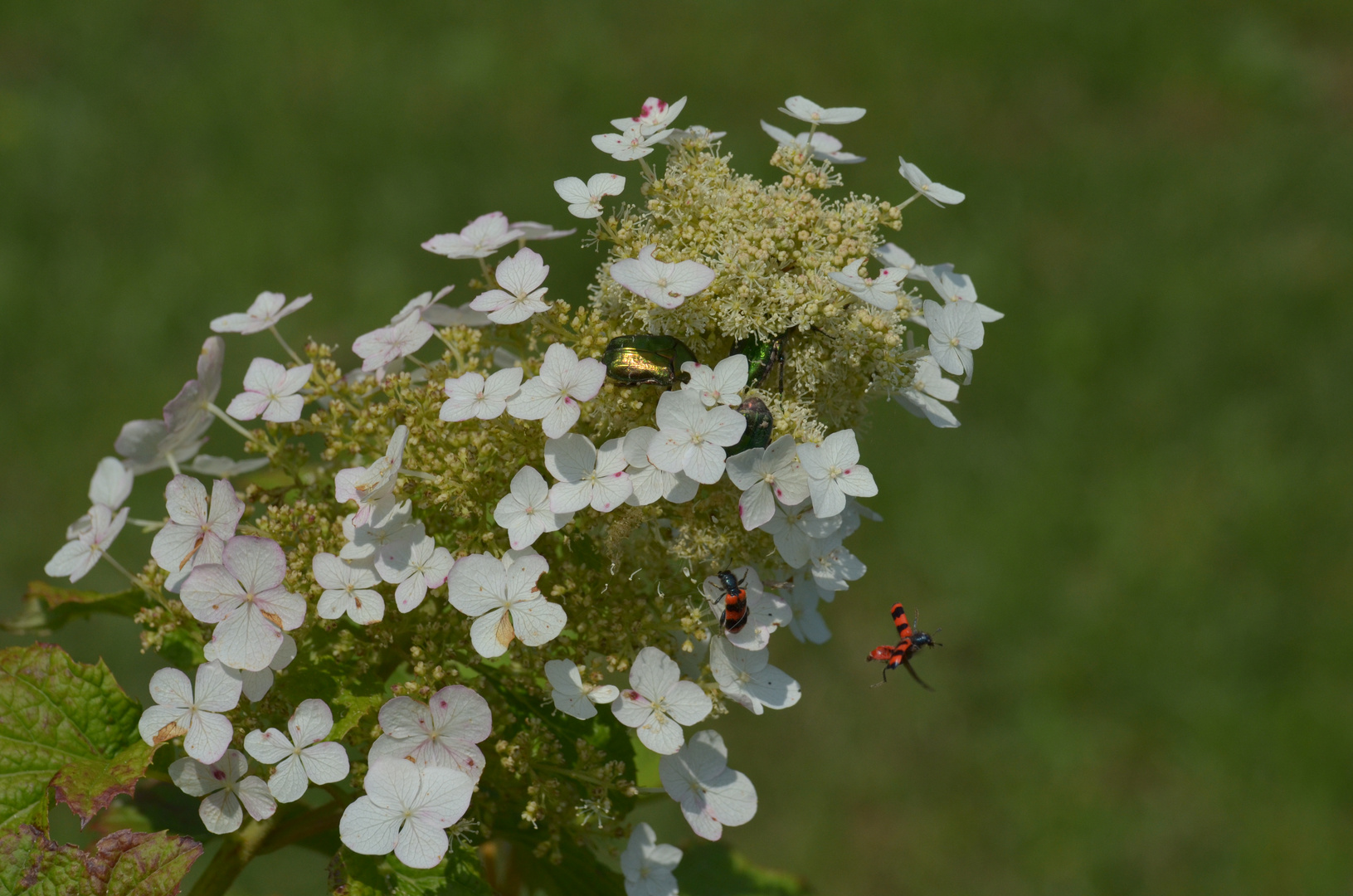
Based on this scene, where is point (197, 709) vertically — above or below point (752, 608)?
below

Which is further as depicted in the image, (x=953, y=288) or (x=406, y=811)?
(x=953, y=288)

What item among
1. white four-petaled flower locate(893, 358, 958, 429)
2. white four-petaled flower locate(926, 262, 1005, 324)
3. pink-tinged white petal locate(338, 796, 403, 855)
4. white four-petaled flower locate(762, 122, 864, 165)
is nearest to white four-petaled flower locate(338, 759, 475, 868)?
pink-tinged white petal locate(338, 796, 403, 855)

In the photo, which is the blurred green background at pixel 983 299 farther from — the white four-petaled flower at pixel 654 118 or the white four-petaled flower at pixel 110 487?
the white four-petaled flower at pixel 654 118

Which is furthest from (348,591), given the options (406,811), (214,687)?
(406,811)

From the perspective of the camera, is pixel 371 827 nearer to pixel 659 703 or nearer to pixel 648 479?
pixel 659 703

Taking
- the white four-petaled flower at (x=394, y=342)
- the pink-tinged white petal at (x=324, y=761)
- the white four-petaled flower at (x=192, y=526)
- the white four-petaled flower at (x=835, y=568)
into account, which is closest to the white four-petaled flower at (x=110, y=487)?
the white four-petaled flower at (x=192, y=526)

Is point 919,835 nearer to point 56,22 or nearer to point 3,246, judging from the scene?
point 3,246
